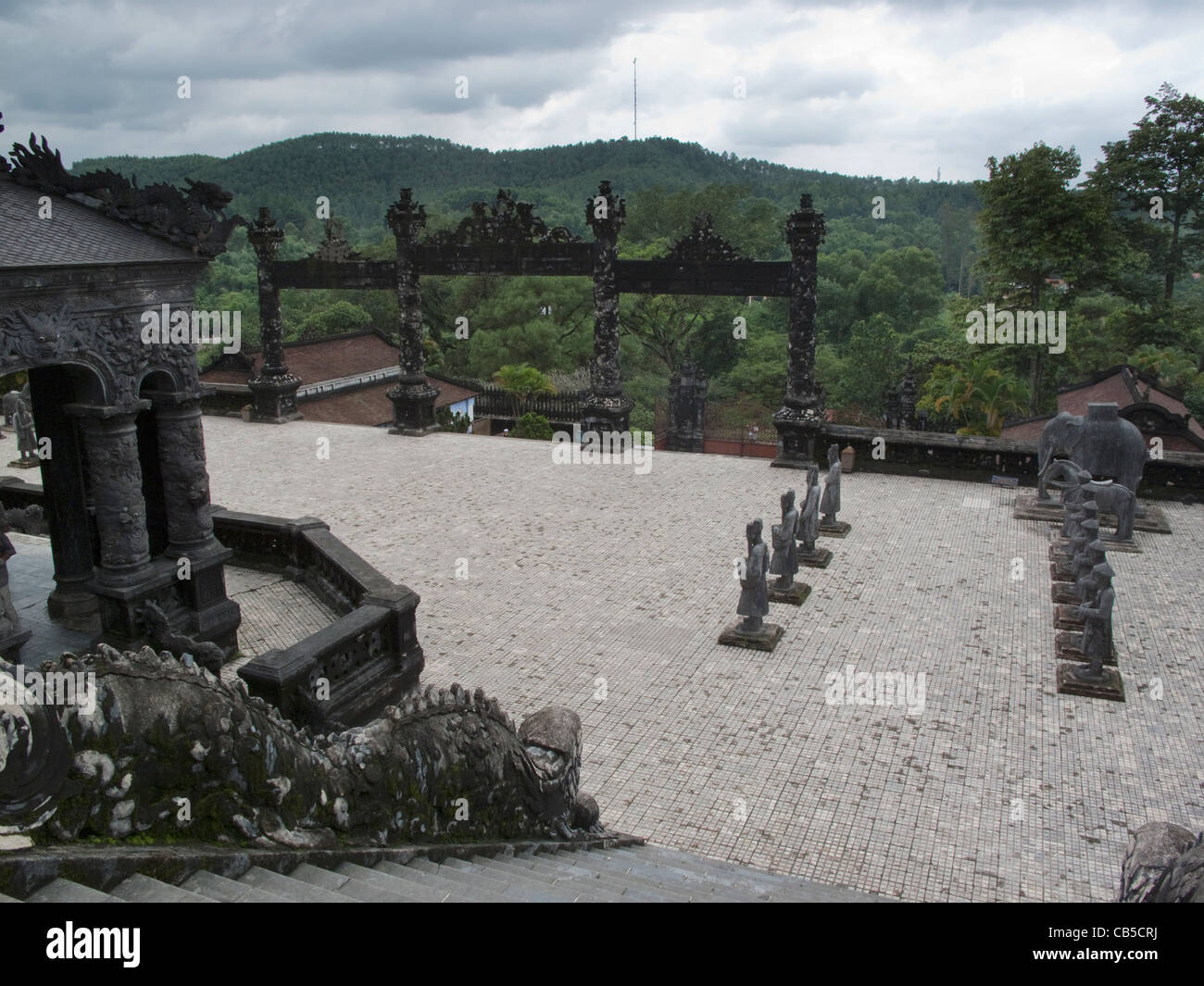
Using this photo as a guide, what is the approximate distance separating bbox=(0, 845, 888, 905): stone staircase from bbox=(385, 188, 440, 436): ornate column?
50.6ft

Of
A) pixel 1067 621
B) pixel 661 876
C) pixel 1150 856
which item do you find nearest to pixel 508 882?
pixel 661 876

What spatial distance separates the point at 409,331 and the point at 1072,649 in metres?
14.8

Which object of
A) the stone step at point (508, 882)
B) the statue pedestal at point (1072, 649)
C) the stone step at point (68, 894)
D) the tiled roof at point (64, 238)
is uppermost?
the tiled roof at point (64, 238)

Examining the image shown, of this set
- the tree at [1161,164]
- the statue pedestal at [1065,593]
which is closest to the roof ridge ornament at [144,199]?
the statue pedestal at [1065,593]

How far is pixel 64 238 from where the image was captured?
7754mm

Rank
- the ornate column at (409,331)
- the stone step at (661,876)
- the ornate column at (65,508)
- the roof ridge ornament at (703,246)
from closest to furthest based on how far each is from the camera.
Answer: the stone step at (661,876) → the ornate column at (65,508) → the roof ridge ornament at (703,246) → the ornate column at (409,331)

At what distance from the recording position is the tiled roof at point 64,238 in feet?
24.1

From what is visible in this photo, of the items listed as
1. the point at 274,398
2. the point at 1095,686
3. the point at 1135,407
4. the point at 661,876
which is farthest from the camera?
the point at 274,398

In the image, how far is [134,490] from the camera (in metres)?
8.53

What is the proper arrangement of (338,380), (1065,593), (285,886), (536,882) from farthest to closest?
1. (338,380)
2. (1065,593)
3. (536,882)
4. (285,886)

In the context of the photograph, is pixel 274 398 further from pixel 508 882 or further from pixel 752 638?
pixel 508 882

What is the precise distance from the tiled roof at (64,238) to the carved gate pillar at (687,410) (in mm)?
17744

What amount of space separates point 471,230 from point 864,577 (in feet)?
38.6

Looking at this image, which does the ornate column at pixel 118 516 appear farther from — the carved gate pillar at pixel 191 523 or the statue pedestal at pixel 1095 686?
the statue pedestal at pixel 1095 686
